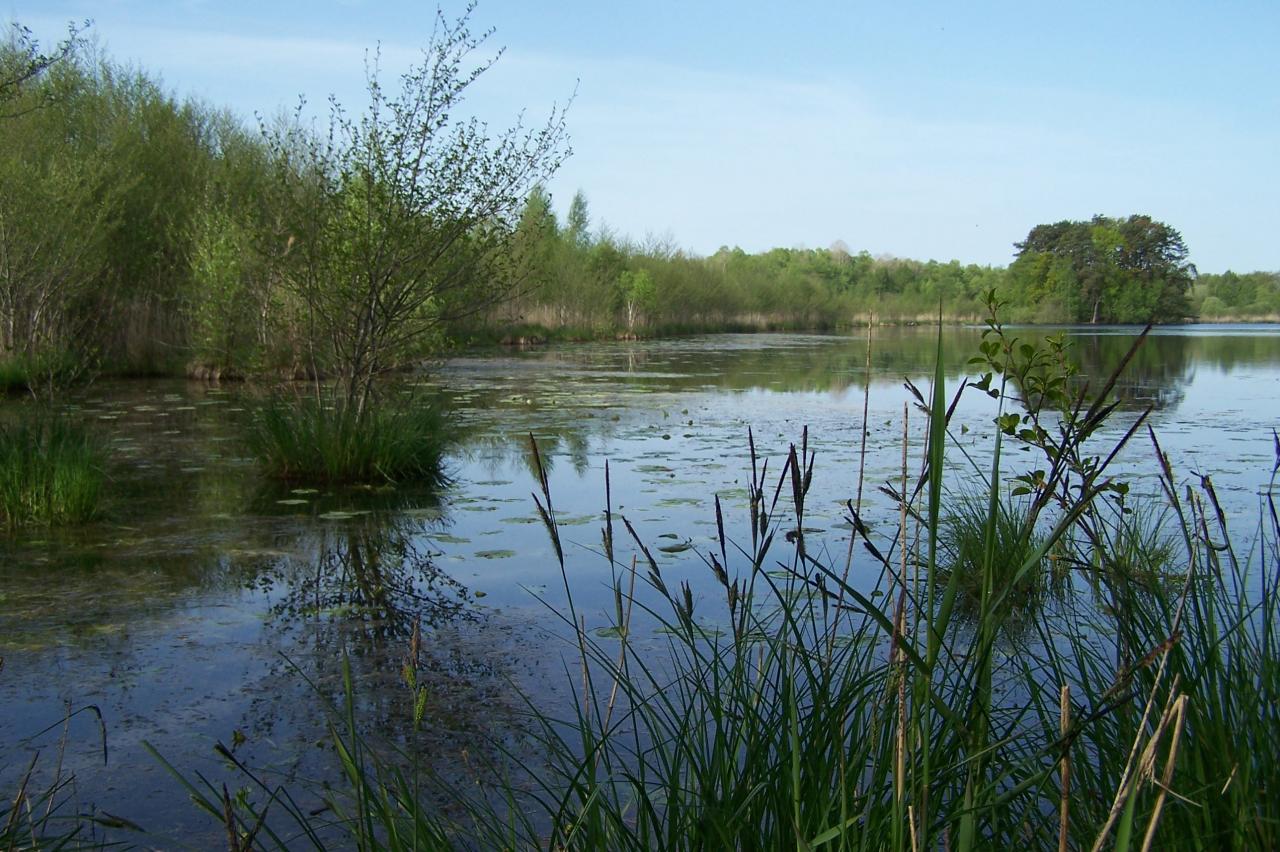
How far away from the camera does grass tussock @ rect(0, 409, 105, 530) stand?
6551 millimetres

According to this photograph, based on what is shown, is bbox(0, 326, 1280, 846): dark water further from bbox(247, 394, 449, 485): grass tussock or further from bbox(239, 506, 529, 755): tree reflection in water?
bbox(247, 394, 449, 485): grass tussock

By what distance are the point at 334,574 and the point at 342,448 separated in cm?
304

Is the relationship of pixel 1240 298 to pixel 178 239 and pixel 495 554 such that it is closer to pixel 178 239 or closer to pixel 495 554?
pixel 178 239

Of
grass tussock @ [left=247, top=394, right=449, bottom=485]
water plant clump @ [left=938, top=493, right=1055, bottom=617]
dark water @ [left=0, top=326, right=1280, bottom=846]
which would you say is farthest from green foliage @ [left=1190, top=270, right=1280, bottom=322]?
water plant clump @ [left=938, top=493, right=1055, bottom=617]

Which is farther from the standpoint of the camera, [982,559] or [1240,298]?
[1240,298]

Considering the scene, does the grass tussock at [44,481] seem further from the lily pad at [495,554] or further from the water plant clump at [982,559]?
the water plant clump at [982,559]

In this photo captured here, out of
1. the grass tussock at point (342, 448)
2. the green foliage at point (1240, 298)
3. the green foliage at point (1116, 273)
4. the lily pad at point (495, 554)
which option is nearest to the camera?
the lily pad at point (495, 554)

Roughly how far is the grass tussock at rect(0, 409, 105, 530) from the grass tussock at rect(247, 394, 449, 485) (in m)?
1.74

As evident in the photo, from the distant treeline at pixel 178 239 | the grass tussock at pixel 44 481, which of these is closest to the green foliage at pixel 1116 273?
the distant treeline at pixel 178 239

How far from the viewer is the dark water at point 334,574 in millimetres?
3396

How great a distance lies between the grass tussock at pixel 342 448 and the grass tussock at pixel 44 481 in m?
1.74

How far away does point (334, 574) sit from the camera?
5.53m

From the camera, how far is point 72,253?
16344 mm

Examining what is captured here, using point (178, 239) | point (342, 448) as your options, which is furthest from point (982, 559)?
point (178, 239)
